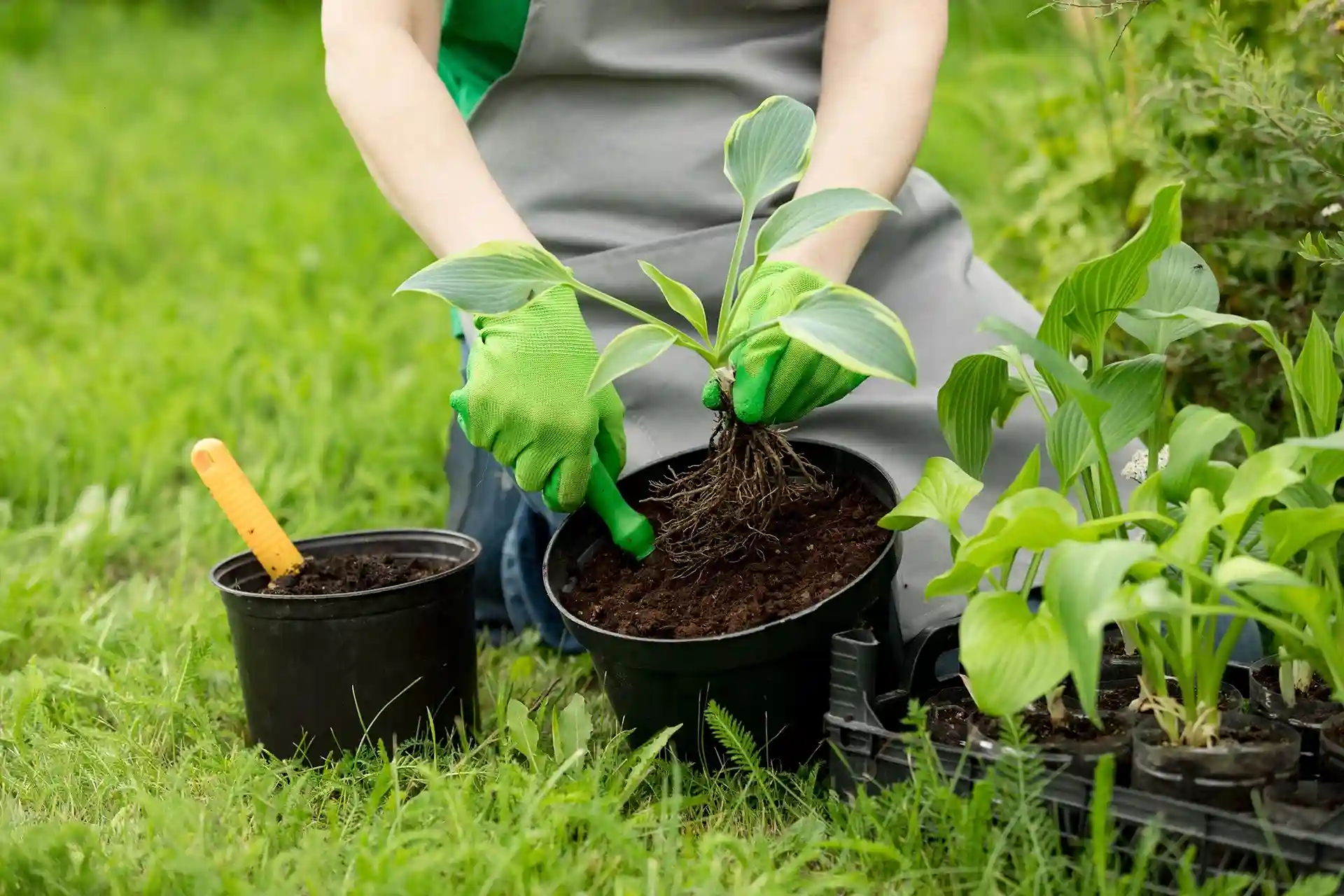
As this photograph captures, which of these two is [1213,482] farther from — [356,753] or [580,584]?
[356,753]

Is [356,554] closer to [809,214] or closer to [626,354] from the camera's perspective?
[626,354]

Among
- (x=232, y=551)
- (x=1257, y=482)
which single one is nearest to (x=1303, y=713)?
(x=1257, y=482)

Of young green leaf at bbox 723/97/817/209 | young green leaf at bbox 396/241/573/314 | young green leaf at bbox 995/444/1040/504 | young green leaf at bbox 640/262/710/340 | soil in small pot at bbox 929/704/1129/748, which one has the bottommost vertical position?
soil in small pot at bbox 929/704/1129/748

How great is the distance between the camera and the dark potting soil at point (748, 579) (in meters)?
1.10

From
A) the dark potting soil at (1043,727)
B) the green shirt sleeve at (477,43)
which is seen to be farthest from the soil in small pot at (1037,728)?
the green shirt sleeve at (477,43)

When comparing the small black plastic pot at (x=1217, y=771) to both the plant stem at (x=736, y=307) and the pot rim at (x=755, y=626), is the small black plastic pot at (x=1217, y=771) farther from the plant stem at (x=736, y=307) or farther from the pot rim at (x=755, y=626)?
the plant stem at (x=736, y=307)

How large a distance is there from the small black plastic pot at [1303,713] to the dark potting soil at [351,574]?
744 mm

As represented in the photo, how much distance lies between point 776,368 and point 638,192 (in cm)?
44

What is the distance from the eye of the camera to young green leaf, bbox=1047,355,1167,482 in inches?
39.6

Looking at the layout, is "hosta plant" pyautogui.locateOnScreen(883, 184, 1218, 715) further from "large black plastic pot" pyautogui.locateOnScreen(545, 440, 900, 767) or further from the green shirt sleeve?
the green shirt sleeve

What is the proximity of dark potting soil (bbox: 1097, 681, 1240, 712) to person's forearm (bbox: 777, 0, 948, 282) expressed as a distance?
49 cm

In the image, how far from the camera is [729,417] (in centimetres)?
115

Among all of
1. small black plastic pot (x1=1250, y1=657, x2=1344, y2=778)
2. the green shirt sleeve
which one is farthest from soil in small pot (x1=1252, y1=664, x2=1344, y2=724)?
the green shirt sleeve

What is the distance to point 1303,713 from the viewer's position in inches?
39.6
